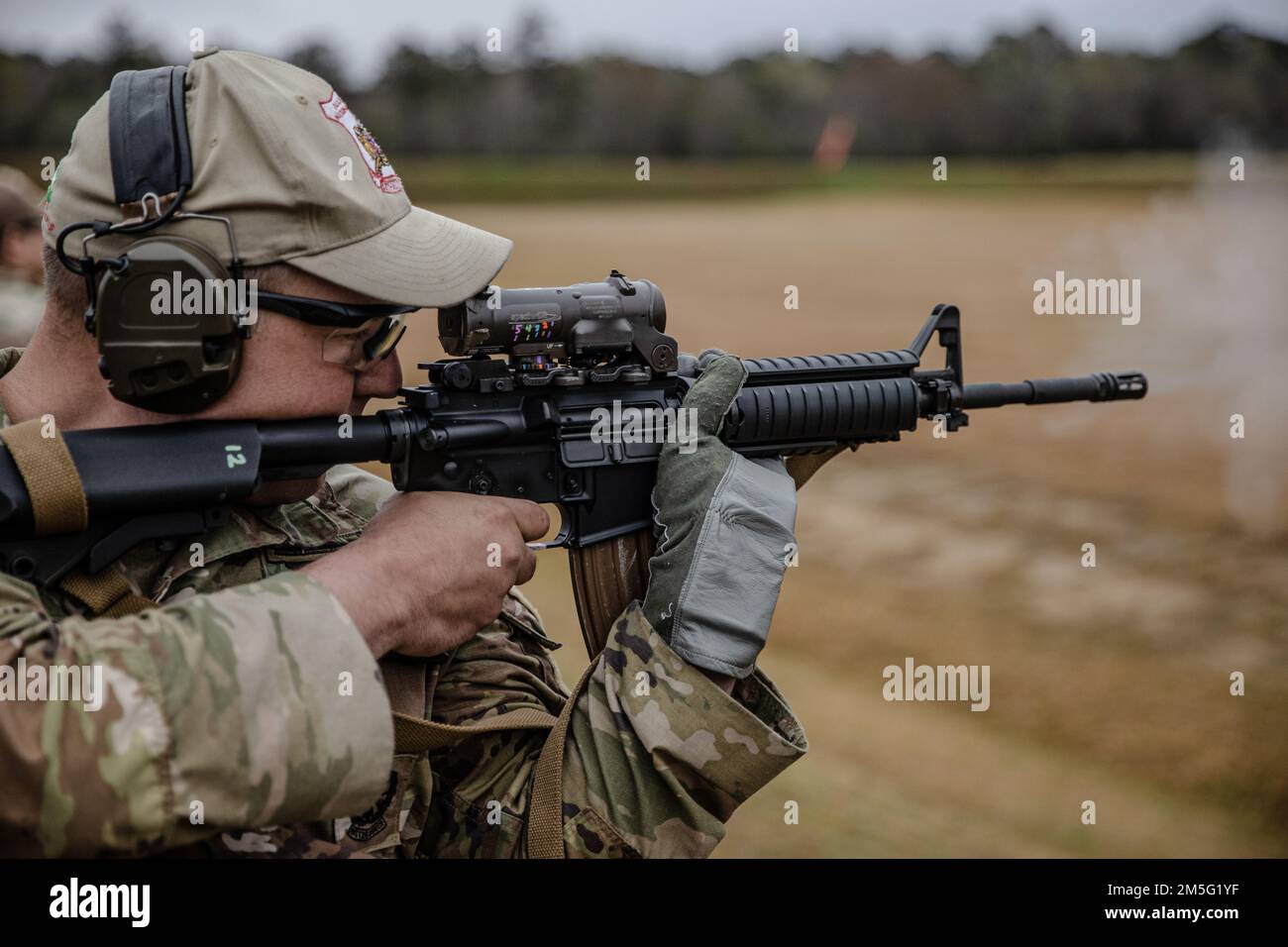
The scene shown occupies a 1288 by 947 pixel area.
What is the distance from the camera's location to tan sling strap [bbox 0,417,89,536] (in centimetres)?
171

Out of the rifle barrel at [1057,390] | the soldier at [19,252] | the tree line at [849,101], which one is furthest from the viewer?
the tree line at [849,101]

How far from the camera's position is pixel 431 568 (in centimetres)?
196

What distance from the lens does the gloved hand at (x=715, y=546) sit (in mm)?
2113

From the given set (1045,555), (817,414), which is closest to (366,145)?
(817,414)

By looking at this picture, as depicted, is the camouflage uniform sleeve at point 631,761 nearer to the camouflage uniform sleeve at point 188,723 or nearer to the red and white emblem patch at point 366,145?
the camouflage uniform sleeve at point 188,723

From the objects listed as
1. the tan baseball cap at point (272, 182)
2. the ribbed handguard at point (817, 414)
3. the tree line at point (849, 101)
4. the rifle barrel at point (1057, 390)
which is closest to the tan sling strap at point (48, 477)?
the tan baseball cap at point (272, 182)

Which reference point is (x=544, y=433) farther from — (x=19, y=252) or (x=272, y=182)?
(x=19, y=252)

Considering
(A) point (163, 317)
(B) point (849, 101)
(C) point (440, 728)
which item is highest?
(B) point (849, 101)

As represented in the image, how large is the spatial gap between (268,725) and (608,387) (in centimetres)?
107

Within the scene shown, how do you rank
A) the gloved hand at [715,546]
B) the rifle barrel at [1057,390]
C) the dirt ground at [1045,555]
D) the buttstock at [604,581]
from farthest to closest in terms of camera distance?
the dirt ground at [1045,555], the rifle barrel at [1057,390], the buttstock at [604,581], the gloved hand at [715,546]

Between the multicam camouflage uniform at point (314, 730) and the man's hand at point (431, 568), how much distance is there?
0.10m

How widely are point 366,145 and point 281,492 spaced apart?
0.63 meters

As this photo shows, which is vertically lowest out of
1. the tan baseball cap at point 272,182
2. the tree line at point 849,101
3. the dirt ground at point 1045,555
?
the dirt ground at point 1045,555
